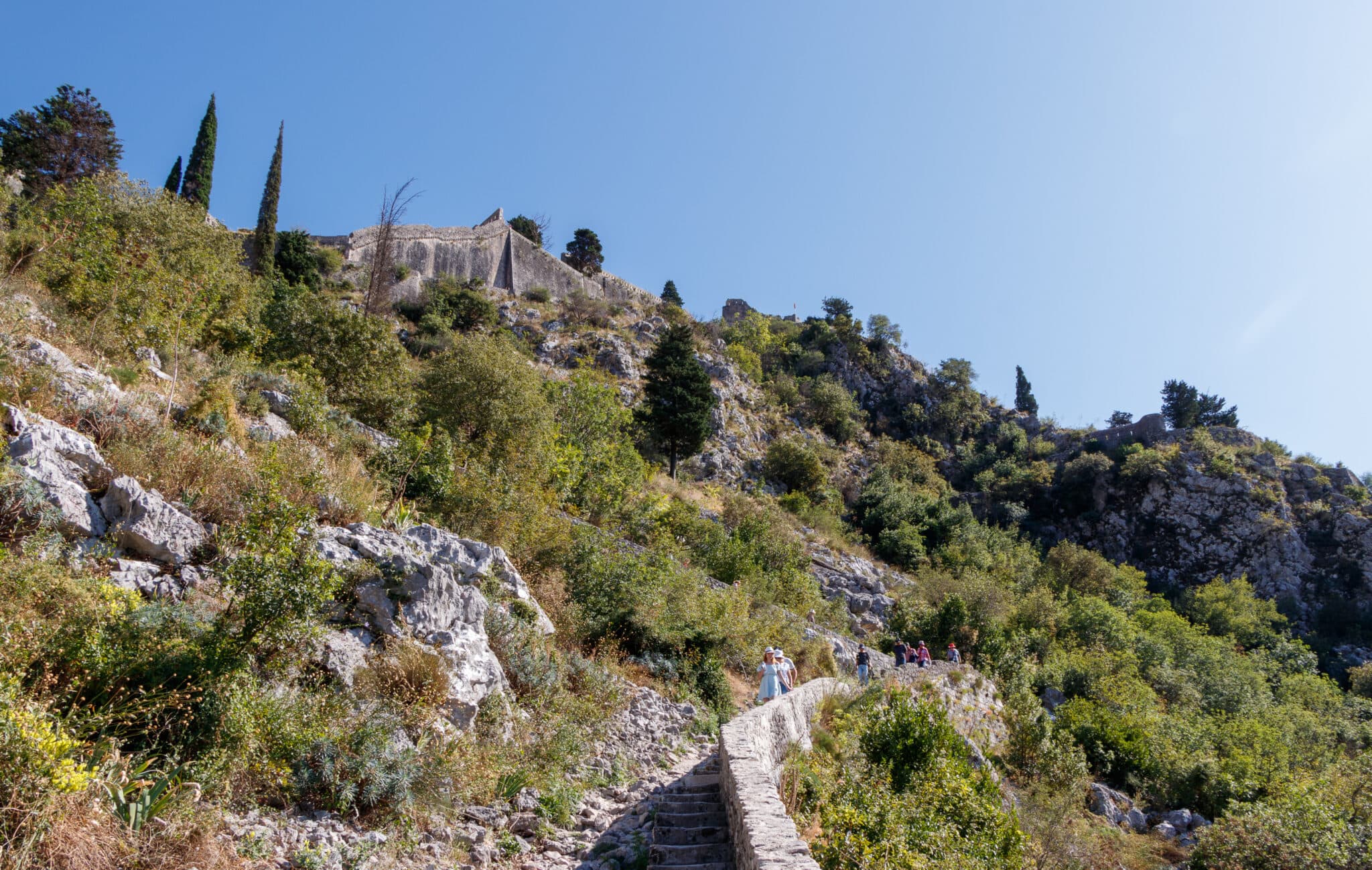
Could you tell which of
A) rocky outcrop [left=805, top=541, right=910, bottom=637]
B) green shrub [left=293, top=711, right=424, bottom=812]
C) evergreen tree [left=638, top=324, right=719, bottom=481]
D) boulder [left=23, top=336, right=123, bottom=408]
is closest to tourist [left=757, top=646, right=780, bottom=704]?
green shrub [left=293, top=711, right=424, bottom=812]

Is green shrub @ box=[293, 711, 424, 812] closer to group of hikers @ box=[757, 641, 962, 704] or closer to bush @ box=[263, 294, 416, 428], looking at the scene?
group of hikers @ box=[757, 641, 962, 704]

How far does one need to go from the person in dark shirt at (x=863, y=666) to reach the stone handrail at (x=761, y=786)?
6136 millimetres

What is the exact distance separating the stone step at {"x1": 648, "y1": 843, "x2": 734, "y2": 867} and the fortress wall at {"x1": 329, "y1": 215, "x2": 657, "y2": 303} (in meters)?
38.8

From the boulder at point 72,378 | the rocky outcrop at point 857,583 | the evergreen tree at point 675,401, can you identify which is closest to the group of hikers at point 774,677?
the boulder at point 72,378

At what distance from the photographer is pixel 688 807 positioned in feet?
24.8

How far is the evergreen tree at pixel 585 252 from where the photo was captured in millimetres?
54938

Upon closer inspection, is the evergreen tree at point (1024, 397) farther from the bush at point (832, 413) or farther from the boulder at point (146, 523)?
the boulder at point (146, 523)

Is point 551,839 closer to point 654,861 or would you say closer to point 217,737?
point 654,861

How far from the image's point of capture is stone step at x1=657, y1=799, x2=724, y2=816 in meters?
7.44

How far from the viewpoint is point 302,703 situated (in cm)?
604

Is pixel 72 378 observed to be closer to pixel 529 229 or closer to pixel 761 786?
pixel 761 786

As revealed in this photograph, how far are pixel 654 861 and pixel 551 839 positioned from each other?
3.43 feet

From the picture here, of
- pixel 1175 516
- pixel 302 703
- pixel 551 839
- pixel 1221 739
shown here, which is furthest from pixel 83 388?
pixel 1175 516

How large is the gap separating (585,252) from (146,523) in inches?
2017
